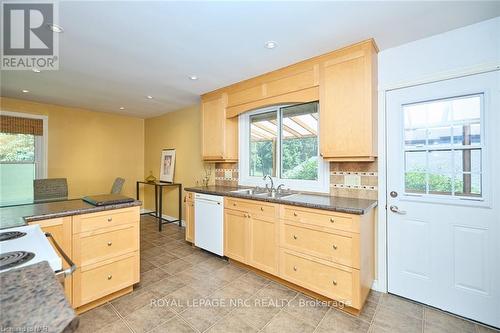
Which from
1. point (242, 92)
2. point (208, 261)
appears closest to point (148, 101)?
point (242, 92)

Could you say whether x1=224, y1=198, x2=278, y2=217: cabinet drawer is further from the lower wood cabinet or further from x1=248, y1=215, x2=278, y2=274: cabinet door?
the lower wood cabinet

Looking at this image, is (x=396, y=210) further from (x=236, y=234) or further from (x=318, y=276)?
(x=236, y=234)

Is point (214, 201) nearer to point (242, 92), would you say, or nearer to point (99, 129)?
point (242, 92)

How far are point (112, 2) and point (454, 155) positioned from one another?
9.64 ft

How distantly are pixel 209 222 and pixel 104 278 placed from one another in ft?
4.35

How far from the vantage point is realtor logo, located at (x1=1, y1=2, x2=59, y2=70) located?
1656 mm

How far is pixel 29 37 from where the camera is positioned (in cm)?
197

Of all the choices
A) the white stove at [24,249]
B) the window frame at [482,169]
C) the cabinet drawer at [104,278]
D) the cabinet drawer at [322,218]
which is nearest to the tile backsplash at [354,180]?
the window frame at [482,169]

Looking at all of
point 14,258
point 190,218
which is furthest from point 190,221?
point 14,258

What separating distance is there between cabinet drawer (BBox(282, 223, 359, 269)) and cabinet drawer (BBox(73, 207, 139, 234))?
1.53 m

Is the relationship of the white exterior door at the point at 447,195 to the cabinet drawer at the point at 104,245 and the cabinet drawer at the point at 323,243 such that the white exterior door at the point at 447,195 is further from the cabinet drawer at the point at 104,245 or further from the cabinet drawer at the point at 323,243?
the cabinet drawer at the point at 104,245

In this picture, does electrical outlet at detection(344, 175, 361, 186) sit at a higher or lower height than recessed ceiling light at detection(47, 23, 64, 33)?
lower

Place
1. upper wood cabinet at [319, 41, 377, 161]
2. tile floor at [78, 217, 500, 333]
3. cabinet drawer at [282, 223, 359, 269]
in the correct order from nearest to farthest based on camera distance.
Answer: tile floor at [78, 217, 500, 333] < cabinet drawer at [282, 223, 359, 269] < upper wood cabinet at [319, 41, 377, 161]

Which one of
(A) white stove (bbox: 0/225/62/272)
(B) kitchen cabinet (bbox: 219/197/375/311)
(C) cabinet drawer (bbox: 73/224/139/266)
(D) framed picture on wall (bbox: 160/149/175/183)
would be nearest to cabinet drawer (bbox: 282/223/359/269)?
(B) kitchen cabinet (bbox: 219/197/375/311)
